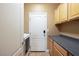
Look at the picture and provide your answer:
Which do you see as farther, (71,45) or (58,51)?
(58,51)

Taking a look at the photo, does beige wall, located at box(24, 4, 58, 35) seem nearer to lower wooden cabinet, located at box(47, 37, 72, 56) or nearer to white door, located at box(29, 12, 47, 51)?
white door, located at box(29, 12, 47, 51)

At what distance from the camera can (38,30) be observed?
6434 mm

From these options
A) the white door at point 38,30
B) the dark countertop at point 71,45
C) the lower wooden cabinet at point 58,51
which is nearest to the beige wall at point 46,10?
the white door at point 38,30

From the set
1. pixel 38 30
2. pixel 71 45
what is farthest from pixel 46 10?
pixel 71 45

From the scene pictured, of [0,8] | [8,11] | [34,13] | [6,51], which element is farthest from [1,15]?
[34,13]

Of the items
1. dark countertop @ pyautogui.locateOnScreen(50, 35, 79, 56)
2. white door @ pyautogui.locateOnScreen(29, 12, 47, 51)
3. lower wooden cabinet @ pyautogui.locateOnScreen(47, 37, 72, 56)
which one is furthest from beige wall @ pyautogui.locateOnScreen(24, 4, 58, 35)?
dark countertop @ pyautogui.locateOnScreen(50, 35, 79, 56)

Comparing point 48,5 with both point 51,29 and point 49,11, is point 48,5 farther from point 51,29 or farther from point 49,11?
point 51,29

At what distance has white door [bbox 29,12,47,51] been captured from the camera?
6398 mm

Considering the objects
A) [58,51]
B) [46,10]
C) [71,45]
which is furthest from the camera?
[46,10]

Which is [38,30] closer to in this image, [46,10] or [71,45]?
[46,10]

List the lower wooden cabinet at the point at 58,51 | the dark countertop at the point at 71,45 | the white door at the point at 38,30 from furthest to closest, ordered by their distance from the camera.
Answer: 1. the white door at the point at 38,30
2. the lower wooden cabinet at the point at 58,51
3. the dark countertop at the point at 71,45

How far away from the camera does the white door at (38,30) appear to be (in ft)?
21.0

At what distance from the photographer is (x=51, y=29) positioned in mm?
6422

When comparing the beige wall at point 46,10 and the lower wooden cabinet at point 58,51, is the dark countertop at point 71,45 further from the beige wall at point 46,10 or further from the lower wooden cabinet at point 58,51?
the beige wall at point 46,10
